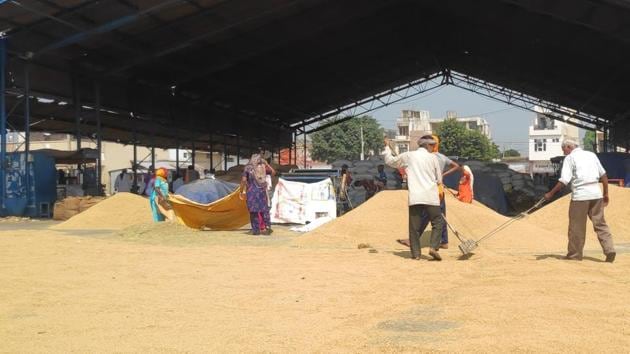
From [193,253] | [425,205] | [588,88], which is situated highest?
[588,88]

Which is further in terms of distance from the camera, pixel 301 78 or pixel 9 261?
pixel 301 78

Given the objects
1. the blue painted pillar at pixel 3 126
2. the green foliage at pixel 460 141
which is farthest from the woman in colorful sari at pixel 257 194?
the green foliage at pixel 460 141

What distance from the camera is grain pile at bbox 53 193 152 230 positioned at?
1602 cm

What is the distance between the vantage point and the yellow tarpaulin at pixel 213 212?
14.0 meters

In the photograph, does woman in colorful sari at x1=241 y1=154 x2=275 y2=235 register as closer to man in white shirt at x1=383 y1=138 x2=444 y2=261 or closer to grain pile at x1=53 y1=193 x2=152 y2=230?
grain pile at x1=53 y1=193 x2=152 y2=230

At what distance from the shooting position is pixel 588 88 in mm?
33688

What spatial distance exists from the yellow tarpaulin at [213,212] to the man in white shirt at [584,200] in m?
7.41

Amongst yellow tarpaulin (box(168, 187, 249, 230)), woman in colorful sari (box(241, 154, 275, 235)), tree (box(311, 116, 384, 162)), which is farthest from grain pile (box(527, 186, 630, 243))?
tree (box(311, 116, 384, 162))

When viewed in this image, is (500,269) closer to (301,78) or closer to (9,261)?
(9,261)

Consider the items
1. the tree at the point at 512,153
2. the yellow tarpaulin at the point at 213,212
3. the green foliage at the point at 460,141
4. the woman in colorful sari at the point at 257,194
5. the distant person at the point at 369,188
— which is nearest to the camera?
the woman in colorful sari at the point at 257,194

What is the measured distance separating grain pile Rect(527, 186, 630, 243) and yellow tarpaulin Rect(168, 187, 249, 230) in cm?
612

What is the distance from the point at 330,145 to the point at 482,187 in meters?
56.2

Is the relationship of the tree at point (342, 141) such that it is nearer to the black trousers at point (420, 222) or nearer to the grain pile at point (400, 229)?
the grain pile at point (400, 229)

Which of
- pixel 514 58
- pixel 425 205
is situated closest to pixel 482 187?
pixel 514 58
